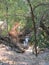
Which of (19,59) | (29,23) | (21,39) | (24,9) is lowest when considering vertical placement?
(21,39)

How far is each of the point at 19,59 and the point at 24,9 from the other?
1.44 m

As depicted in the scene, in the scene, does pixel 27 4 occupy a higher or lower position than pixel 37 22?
higher

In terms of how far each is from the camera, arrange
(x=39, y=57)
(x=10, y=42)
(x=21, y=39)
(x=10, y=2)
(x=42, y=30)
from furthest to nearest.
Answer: (x=21, y=39) → (x=10, y=42) → (x=42, y=30) → (x=39, y=57) → (x=10, y=2)

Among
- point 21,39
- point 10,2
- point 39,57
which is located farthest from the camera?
point 21,39

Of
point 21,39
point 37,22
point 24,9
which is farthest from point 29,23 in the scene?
point 21,39

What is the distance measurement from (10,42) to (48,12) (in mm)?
2563

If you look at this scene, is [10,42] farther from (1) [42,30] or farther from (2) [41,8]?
(2) [41,8]

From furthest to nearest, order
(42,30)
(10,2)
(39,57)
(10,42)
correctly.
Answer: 1. (10,42)
2. (42,30)
3. (39,57)
4. (10,2)

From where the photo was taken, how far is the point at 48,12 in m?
8.60

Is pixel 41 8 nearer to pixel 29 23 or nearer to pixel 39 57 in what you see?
pixel 29 23

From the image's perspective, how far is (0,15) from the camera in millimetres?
8281

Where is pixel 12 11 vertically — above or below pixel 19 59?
above

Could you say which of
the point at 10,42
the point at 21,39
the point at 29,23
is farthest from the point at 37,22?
the point at 21,39

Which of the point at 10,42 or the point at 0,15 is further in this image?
the point at 10,42
